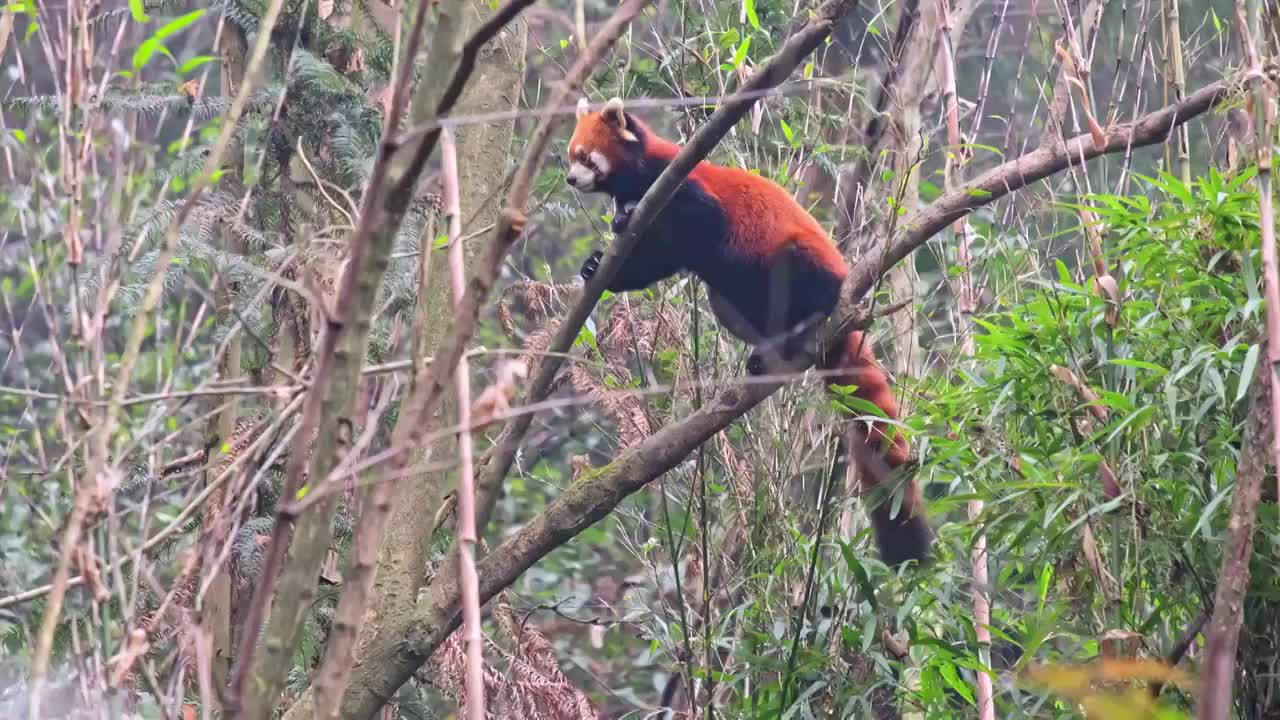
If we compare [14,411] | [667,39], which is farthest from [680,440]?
[14,411]

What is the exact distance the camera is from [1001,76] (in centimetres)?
737

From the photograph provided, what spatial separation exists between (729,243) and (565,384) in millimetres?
976

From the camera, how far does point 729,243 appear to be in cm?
395

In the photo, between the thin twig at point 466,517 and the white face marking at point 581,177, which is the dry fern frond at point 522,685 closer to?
the white face marking at point 581,177

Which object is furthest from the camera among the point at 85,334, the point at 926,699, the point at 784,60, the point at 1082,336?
the point at 926,699

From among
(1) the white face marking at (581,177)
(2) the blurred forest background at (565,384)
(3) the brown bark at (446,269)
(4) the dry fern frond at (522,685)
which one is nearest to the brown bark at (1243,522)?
(2) the blurred forest background at (565,384)

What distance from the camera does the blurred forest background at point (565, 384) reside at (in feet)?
4.20

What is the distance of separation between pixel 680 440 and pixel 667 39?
151cm

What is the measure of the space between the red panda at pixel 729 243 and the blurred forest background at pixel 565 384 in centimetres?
13

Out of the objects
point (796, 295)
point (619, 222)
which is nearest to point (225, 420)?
point (619, 222)

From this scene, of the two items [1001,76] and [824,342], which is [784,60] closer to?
[824,342]

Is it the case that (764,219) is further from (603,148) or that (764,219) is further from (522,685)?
(522,685)

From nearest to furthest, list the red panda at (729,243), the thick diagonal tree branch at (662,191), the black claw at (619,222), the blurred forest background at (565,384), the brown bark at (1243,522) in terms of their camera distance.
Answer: the blurred forest background at (565,384), the brown bark at (1243,522), the thick diagonal tree branch at (662,191), the black claw at (619,222), the red panda at (729,243)

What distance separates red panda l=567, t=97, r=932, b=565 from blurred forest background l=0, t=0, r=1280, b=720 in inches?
5.3
